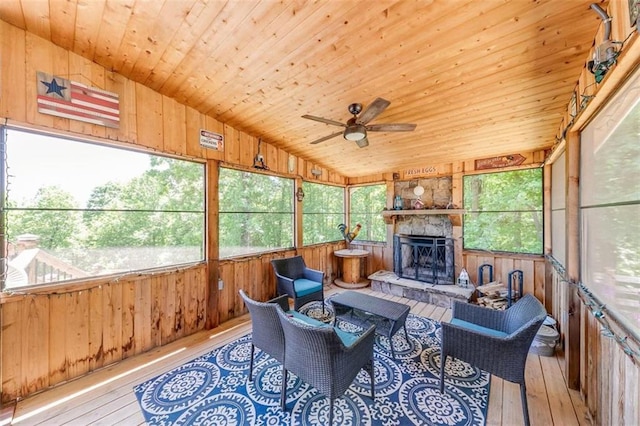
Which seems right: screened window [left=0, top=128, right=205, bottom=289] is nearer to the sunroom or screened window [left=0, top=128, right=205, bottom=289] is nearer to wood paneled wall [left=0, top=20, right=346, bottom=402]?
the sunroom

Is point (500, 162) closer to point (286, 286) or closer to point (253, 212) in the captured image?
point (286, 286)

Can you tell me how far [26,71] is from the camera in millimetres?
2062

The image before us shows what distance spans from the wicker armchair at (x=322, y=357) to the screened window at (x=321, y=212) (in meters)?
3.14

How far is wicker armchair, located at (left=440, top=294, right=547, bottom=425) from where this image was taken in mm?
1719

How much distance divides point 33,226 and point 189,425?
2.22 metres

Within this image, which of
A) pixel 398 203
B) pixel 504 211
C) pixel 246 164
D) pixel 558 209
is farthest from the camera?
pixel 398 203

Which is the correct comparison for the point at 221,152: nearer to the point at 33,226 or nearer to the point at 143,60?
the point at 143,60

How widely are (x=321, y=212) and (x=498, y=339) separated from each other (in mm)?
3968

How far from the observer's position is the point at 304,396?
2.02 m

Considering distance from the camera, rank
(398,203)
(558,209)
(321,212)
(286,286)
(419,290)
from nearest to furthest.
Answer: (558,209) → (286,286) → (419,290) → (398,203) → (321,212)

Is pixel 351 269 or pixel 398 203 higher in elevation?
pixel 398 203

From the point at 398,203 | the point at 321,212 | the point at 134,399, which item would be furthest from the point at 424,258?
the point at 134,399

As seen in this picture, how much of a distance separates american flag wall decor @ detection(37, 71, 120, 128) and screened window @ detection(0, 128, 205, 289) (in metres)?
0.26

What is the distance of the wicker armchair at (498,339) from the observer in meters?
1.72
